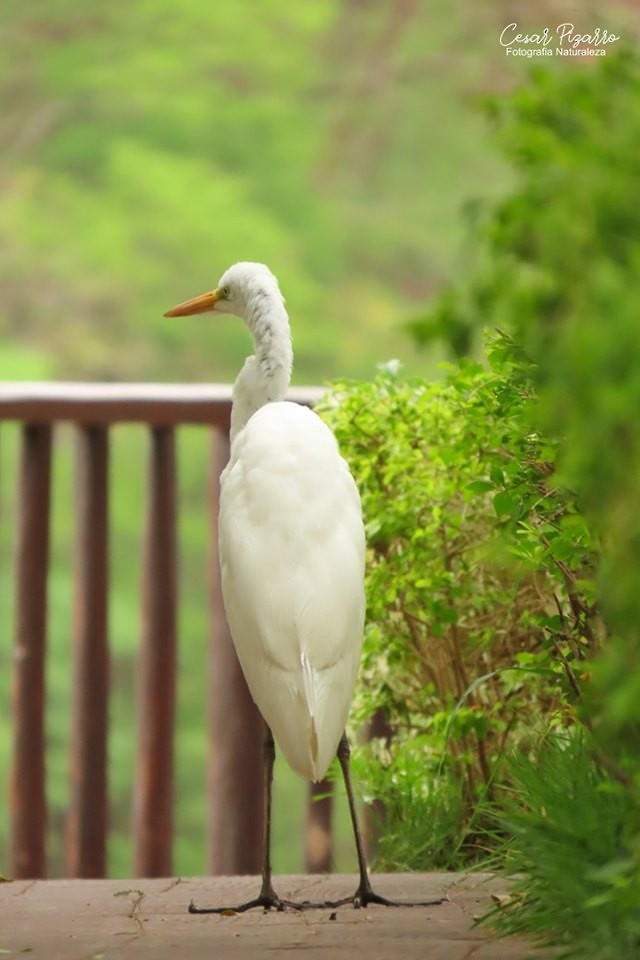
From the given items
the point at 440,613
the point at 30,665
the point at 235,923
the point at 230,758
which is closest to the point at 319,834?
the point at 230,758

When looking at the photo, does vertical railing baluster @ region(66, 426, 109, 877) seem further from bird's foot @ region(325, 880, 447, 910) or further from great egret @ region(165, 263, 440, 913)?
bird's foot @ region(325, 880, 447, 910)

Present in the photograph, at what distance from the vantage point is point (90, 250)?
11367 millimetres

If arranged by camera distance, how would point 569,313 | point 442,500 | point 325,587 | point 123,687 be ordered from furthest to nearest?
point 123,687
point 442,500
point 325,587
point 569,313

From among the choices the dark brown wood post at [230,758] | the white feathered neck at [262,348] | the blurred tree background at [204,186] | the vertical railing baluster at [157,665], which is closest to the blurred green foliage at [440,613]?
the white feathered neck at [262,348]

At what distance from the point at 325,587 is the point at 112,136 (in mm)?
10044

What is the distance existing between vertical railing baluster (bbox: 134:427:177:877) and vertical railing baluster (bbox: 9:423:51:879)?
232mm

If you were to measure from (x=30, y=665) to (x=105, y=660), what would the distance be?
0.57 ft

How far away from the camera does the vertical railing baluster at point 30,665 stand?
10.8 ft

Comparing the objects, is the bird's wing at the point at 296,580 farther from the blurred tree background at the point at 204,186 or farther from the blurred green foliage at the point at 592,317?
the blurred tree background at the point at 204,186

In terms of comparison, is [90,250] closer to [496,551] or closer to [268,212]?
[268,212]

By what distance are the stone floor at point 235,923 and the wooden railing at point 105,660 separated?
78 cm

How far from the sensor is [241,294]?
2.75 meters

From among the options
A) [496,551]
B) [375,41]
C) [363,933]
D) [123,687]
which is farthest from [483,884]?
[375,41]

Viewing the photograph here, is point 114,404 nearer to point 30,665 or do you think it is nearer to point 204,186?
point 30,665
